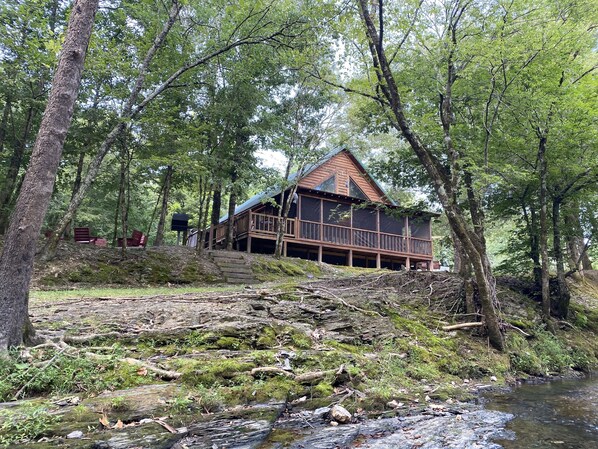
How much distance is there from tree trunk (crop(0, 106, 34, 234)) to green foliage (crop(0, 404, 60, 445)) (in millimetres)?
12024

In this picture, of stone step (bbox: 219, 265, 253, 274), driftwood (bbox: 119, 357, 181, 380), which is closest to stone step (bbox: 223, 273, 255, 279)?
stone step (bbox: 219, 265, 253, 274)

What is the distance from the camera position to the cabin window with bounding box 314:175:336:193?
19.2 m

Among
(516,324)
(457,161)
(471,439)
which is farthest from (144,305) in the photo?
(516,324)

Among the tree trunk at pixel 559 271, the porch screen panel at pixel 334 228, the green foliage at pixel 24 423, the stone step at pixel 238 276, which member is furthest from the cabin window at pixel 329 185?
the green foliage at pixel 24 423

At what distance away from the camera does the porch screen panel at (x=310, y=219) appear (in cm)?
1728

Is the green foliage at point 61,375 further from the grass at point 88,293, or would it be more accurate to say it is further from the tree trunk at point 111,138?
the tree trunk at point 111,138

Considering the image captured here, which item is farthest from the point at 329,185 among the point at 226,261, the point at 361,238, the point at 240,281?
the point at 240,281

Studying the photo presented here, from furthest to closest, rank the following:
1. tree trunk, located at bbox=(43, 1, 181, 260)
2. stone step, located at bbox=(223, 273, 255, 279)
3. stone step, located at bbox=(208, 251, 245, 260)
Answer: stone step, located at bbox=(208, 251, 245, 260)
stone step, located at bbox=(223, 273, 255, 279)
tree trunk, located at bbox=(43, 1, 181, 260)

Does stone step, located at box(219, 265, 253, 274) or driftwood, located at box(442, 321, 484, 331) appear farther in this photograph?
stone step, located at box(219, 265, 253, 274)

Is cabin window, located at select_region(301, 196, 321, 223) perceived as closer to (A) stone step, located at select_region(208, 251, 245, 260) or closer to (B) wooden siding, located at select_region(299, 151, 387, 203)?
(B) wooden siding, located at select_region(299, 151, 387, 203)

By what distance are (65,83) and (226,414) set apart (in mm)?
3900

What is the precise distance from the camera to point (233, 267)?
1258 centimetres

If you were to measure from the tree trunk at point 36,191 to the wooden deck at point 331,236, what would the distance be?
1209 centimetres

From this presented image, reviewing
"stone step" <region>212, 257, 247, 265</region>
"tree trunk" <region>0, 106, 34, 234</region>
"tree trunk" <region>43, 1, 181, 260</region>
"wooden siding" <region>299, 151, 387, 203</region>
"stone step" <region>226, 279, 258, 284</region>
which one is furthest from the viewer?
"wooden siding" <region>299, 151, 387, 203</region>
